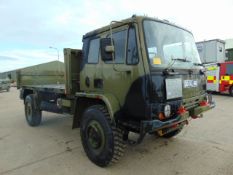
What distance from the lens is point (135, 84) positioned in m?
3.74

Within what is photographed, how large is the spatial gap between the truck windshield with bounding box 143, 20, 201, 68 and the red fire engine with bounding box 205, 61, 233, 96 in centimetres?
970

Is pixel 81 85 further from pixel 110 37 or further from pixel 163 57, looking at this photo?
pixel 163 57

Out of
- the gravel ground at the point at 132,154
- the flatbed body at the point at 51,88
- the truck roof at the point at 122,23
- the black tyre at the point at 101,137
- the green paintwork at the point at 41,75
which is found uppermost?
the truck roof at the point at 122,23

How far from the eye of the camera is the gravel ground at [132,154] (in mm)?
4051

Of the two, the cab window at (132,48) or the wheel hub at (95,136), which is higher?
the cab window at (132,48)

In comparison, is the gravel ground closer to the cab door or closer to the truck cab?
the truck cab

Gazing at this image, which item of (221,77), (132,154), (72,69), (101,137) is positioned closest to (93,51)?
(72,69)

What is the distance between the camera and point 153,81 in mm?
3600

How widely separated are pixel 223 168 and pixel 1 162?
3874mm

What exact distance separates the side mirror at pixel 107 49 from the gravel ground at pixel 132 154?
183 cm

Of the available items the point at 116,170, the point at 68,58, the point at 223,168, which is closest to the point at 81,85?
the point at 68,58

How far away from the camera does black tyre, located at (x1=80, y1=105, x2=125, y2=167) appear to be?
3959 millimetres

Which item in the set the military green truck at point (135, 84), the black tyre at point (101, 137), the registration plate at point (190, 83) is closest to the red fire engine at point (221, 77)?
the registration plate at point (190, 83)

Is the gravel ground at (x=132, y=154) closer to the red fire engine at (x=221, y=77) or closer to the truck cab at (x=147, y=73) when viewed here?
the truck cab at (x=147, y=73)
